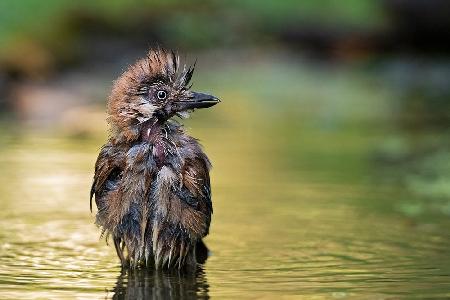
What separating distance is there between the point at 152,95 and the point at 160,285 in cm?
126

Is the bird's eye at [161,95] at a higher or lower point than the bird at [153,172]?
higher

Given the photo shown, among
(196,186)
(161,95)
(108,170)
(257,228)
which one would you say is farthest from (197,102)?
(257,228)

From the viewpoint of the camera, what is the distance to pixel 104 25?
27.5 metres

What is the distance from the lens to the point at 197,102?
7.47 meters

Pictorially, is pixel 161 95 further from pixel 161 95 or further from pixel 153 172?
pixel 153 172

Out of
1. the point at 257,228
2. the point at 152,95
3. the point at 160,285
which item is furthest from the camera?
the point at 257,228

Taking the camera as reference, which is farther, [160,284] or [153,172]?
[153,172]

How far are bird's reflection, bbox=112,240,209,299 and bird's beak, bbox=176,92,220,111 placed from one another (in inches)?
40.8

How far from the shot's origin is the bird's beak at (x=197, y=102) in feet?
24.3

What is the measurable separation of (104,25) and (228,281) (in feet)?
69.4

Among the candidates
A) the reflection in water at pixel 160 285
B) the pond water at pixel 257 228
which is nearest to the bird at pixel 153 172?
the reflection in water at pixel 160 285

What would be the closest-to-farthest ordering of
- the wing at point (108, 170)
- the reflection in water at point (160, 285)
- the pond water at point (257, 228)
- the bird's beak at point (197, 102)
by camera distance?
the reflection in water at point (160, 285) < the pond water at point (257, 228) < the wing at point (108, 170) < the bird's beak at point (197, 102)

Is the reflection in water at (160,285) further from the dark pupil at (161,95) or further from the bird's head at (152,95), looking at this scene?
the dark pupil at (161,95)

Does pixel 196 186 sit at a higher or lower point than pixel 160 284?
higher
